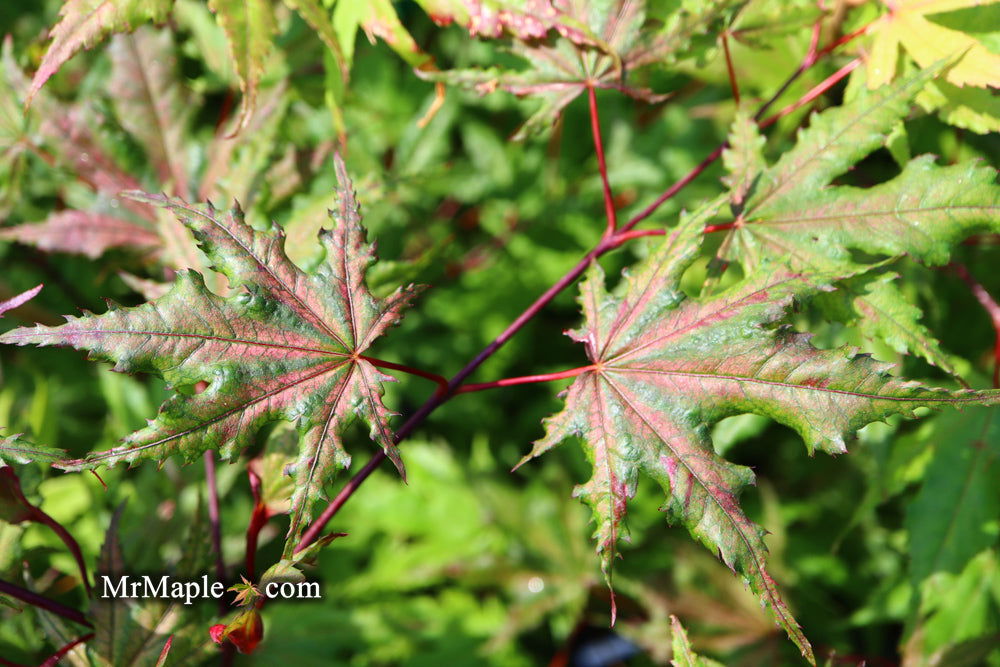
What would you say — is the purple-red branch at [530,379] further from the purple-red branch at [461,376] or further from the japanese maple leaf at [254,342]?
the japanese maple leaf at [254,342]

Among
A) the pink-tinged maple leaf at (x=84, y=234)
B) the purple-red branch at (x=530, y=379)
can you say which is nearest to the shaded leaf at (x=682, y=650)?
the purple-red branch at (x=530, y=379)

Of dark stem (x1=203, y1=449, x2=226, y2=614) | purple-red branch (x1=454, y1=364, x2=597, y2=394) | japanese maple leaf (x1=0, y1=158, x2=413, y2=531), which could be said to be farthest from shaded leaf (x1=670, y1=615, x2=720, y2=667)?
dark stem (x1=203, y1=449, x2=226, y2=614)

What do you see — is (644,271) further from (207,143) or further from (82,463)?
(207,143)

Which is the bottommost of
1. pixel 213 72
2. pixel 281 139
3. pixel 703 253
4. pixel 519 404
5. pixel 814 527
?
pixel 814 527

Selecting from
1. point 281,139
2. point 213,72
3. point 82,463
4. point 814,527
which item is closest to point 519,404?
point 814,527

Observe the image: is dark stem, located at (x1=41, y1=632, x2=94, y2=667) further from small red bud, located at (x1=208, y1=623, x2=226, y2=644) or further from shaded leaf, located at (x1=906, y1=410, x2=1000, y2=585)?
shaded leaf, located at (x1=906, y1=410, x2=1000, y2=585)

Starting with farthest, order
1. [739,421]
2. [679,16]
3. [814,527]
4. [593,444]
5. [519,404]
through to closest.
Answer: [519,404], [814,527], [739,421], [679,16], [593,444]
